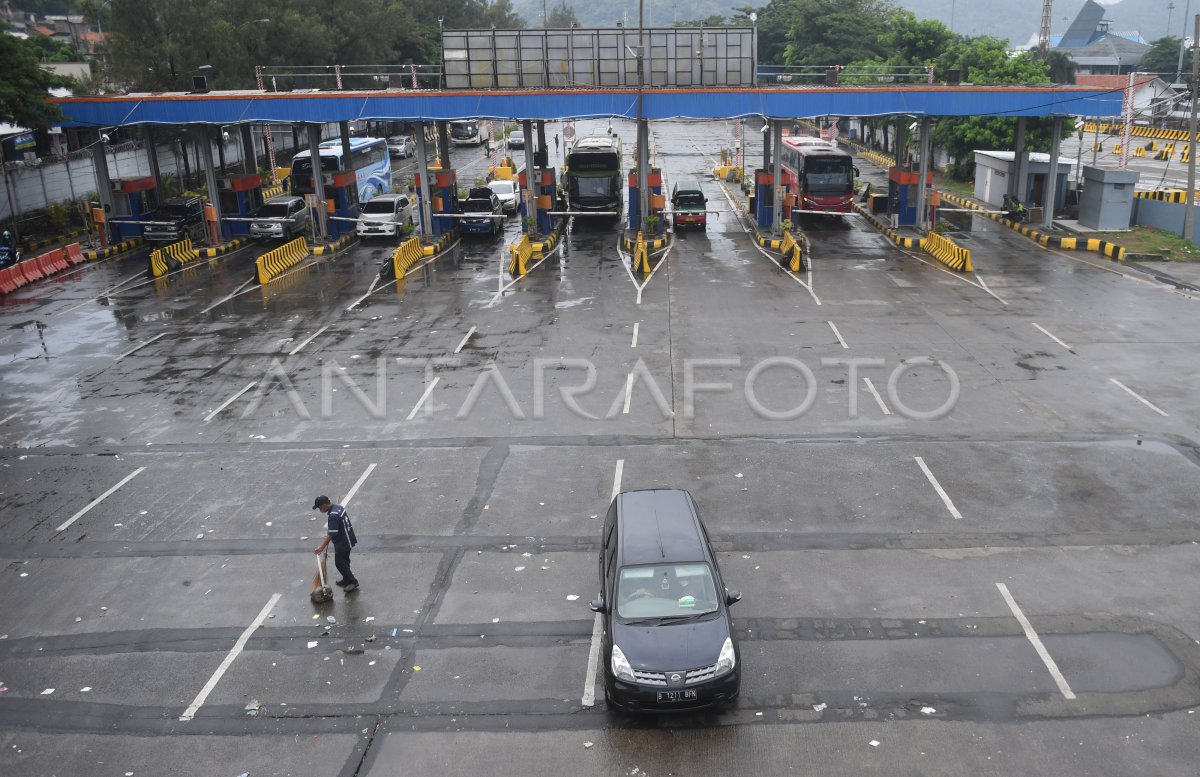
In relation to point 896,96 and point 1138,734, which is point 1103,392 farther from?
point 896,96

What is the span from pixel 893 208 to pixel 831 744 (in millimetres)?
34008

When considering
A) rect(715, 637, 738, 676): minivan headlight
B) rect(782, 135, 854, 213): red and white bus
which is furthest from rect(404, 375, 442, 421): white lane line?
rect(782, 135, 854, 213): red and white bus

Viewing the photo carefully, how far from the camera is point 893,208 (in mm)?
39500

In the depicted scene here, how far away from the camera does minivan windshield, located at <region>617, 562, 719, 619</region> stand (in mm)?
9875

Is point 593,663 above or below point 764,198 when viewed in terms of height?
below

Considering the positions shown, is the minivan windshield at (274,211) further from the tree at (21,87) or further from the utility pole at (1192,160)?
the utility pole at (1192,160)

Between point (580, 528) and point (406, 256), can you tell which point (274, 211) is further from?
point (580, 528)

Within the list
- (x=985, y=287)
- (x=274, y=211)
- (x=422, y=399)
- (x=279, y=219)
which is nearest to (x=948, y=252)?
(x=985, y=287)

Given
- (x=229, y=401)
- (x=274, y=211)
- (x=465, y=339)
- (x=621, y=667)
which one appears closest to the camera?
(x=621, y=667)

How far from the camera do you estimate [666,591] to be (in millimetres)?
10062

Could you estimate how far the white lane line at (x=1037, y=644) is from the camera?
9.84 m

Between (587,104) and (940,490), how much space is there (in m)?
24.1

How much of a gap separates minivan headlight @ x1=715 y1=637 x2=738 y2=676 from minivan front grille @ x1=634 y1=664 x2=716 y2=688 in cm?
7

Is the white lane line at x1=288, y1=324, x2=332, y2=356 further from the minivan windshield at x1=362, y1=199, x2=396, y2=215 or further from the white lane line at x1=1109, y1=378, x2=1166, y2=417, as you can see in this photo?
the white lane line at x1=1109, y1=378, x2=1166, y2=417
